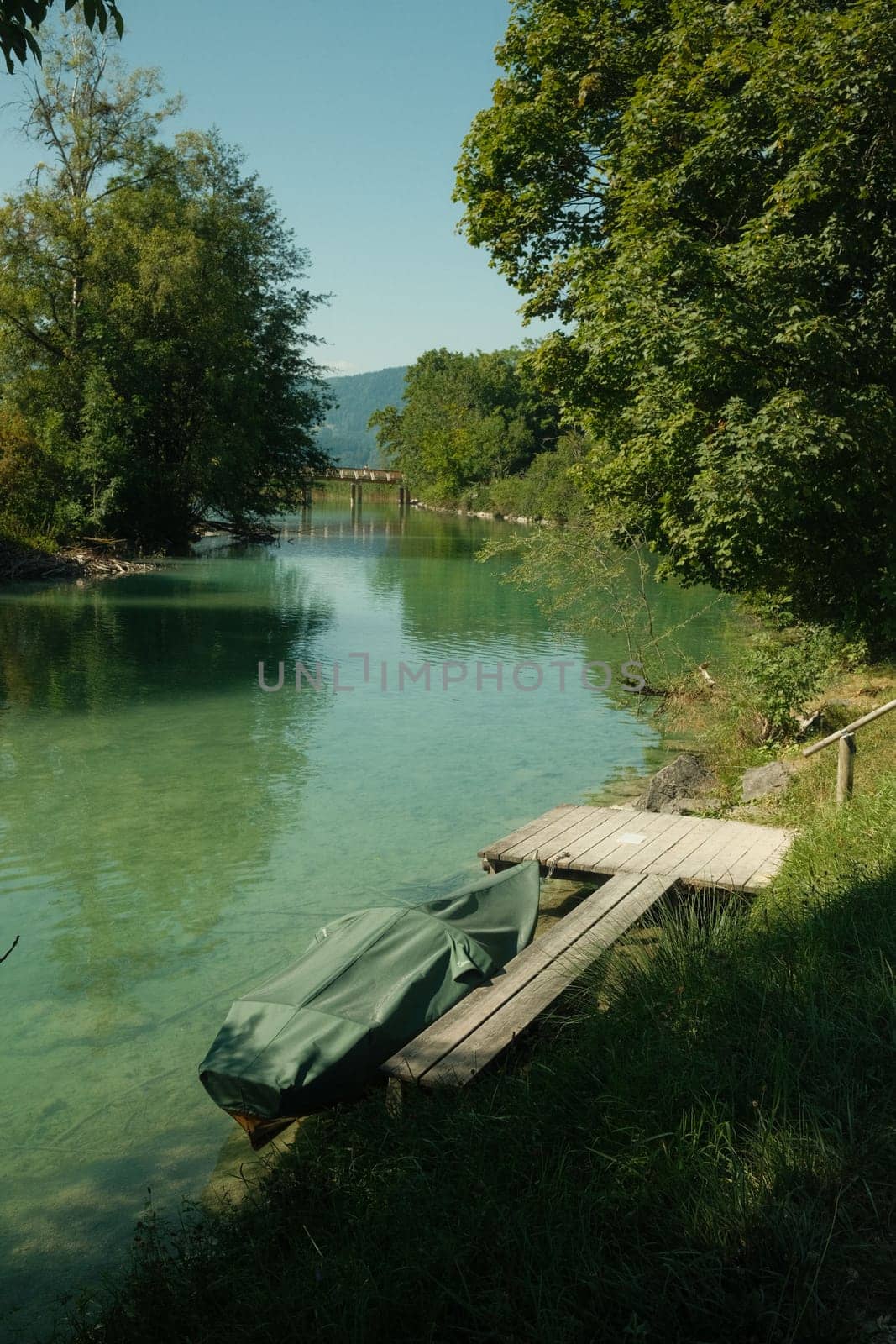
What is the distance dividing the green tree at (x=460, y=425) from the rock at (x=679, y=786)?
76349 mm

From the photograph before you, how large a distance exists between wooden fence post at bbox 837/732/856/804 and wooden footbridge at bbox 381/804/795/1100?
59cm

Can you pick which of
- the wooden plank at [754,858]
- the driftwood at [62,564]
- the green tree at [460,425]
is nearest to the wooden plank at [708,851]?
the wooden plank at [754,858]

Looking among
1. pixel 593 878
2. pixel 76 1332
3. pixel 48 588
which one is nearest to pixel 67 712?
pixel 593 878

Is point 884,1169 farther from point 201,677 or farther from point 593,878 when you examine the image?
point 201,677

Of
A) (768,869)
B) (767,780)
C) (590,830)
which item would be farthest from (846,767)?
(767,780)

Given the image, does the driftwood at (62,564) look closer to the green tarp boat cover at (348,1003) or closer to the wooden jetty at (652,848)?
the wooden jetty at (652,848)

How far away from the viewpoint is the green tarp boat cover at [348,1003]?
5.47 metres

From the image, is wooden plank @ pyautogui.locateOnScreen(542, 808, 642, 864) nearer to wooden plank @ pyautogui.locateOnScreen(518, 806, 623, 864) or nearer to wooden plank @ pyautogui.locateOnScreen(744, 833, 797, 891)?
wooden plank @ pyautogui.locateOnScreen(518, 806, 623, 864)

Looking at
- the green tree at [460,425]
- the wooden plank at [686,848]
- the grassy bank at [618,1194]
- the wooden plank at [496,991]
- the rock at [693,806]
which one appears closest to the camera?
the grassy bank at [618,1194]

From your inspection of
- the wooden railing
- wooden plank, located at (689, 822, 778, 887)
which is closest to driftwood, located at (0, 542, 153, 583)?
wooden plank, located at (689, 822, 778, 887)

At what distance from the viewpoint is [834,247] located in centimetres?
1309

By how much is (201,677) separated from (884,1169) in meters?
18.0

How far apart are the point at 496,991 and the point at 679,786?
6706mm

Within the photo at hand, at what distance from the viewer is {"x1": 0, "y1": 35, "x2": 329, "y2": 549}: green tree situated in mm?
36844
